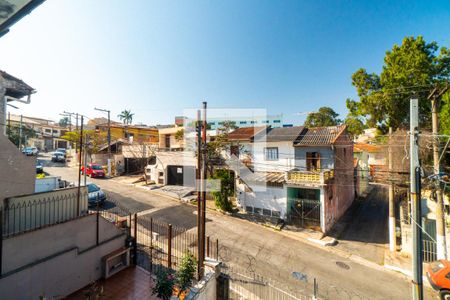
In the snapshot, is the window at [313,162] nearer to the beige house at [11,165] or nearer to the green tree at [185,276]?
the green tree at [185,276]

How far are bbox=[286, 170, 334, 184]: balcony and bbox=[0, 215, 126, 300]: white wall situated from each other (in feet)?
37.7

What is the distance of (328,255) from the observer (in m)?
11.3

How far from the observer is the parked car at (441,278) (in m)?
7.90

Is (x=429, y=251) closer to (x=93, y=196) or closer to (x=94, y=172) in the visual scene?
(x=93, y=196)

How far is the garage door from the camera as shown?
22.8m

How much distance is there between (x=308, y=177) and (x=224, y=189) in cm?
637

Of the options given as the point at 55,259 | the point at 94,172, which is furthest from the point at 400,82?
the point at 94,172

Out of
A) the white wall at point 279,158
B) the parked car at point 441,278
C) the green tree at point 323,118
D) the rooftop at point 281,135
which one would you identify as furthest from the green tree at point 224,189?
the green tree at point 323,118

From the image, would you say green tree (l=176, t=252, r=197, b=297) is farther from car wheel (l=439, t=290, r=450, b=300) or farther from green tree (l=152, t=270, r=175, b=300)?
car wheel (l=439, t=290, r=450, b=300)

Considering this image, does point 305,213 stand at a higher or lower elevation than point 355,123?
lower

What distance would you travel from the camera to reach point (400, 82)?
519 inches

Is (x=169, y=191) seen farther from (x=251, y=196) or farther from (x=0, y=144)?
(x=0, y=144)

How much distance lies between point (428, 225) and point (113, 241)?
1612 cm

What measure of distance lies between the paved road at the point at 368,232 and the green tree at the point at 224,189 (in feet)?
26.8
